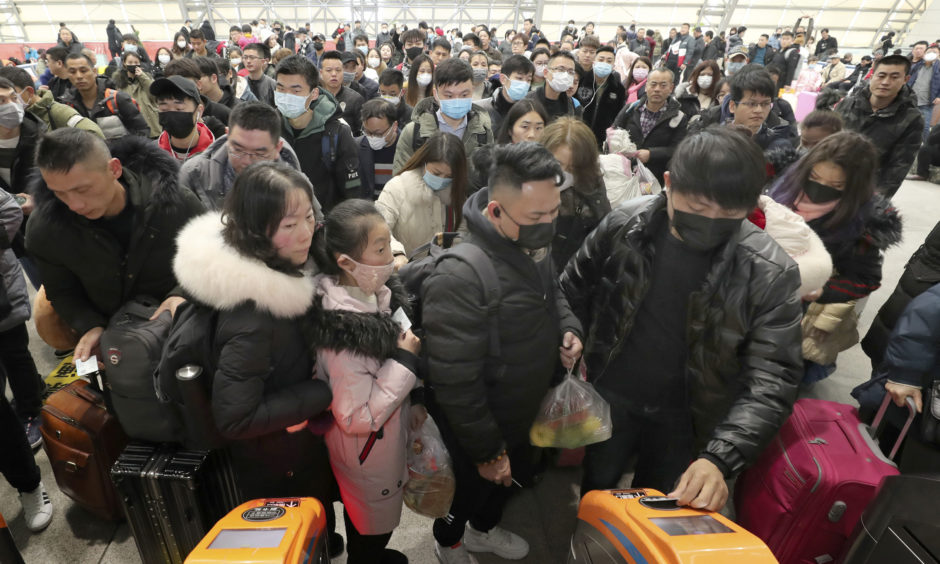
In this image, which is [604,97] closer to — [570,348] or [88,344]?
[570,348]

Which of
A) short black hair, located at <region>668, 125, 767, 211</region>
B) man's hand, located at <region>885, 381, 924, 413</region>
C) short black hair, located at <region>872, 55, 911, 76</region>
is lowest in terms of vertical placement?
man's hand, located at <region>885, 381, 924, 413</region>

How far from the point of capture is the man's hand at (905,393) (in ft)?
6.64

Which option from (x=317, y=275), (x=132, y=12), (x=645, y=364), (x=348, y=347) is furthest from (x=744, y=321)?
(x=132, y=12)

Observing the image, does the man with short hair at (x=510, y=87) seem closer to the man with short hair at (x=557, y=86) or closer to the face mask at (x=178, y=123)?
the man with short hair at (x=557, y=86)

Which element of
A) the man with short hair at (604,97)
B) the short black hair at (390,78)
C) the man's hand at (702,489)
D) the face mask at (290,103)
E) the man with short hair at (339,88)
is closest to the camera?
the man's hand at (702,489)

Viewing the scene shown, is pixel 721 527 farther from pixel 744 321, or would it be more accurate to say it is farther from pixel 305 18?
pixel 305 18

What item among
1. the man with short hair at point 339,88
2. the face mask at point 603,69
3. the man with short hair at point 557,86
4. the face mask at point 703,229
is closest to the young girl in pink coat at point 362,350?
the face mask at point 703,229

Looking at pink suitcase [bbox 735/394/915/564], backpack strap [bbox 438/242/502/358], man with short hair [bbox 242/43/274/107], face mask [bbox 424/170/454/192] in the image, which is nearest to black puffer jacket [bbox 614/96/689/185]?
face mask [bbox 424/170/454/192]

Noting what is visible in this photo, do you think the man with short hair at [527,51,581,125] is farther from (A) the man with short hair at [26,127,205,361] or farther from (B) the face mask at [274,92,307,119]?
(A) the man with short hair at [26,127,205,361]

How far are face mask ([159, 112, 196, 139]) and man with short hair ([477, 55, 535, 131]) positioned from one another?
2378 millimetres

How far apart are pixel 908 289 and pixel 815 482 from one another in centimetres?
142

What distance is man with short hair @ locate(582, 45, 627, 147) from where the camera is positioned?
5.61 meters

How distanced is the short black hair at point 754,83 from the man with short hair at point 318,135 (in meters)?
2.86

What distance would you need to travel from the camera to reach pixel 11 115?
305 centimetres
